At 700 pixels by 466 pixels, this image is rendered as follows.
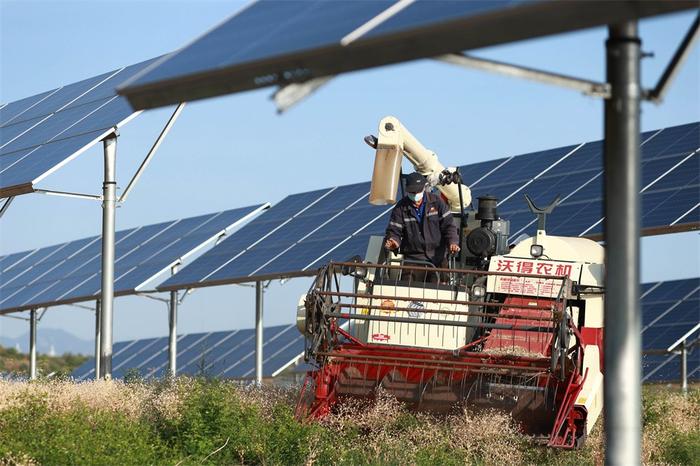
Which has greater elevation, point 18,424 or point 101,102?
point 101,102

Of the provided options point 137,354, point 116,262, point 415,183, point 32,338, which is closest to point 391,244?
point 415,183

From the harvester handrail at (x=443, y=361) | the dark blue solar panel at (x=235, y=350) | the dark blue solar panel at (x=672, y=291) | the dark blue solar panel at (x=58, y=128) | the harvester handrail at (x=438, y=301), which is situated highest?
the dark blue solar panel at (x=58, y=128)

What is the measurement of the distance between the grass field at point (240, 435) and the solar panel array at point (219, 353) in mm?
18934

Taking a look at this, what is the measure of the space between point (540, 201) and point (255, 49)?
16.4m

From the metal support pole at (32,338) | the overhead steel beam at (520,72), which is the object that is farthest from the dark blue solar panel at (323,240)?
the overhead steel beam at (520,72)

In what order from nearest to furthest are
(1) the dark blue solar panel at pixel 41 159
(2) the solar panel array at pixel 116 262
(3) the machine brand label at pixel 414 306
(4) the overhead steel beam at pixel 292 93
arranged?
(4) the overhead steel beam at pixel 292 93 → (3) the machine brand label at pixel 414 306 → (1) the dark blue solar panel at pixel 41 159 → (2) the solar panel array at pixel 116 262

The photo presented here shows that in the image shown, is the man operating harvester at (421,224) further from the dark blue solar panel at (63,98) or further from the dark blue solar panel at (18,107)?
the dark blue solar panel at (18,107)

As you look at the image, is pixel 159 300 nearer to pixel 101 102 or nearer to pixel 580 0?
pixel 101 102

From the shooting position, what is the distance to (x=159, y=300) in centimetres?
2872

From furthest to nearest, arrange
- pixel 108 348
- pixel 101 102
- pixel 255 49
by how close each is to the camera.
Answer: pixel 101 102 < pixel 108 348 < pixel 255 49

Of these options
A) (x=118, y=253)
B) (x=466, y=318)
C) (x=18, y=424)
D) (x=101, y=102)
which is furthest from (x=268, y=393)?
(x=118, y=253)

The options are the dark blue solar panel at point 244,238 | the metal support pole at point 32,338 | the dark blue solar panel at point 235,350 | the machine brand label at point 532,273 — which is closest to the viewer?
the machine brand label at point 532,273

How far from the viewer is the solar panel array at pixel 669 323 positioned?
27672 mm

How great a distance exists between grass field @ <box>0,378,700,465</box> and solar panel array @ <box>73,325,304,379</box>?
745 inches
